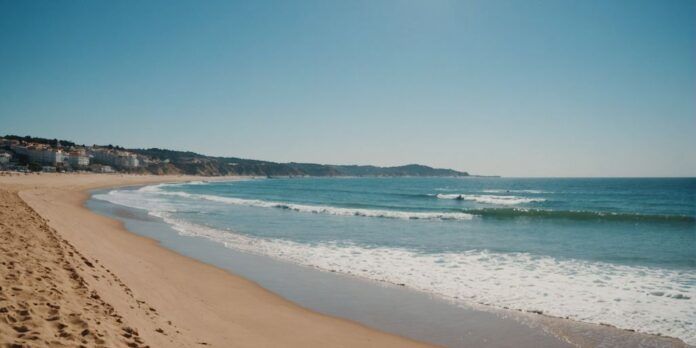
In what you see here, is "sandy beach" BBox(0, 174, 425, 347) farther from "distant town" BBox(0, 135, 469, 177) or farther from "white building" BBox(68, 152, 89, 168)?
"white building" BBox(68, 152, 89, 168)

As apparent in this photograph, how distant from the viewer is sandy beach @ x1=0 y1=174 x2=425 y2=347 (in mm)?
4609

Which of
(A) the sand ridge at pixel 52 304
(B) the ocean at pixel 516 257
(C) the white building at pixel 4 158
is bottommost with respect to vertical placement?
(B) the ocean at pixel 516 257

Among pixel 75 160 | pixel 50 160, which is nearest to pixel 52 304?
pixel 50 160

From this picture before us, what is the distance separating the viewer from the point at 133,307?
6.22 m

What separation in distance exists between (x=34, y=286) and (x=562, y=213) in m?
34.9

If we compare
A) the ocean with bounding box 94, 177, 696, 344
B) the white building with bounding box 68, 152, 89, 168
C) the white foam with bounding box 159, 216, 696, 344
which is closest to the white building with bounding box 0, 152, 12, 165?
the white building with bounding box 68, 152, 89, 168

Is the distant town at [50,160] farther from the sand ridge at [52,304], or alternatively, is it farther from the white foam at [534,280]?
the sand ridge at [52,304]

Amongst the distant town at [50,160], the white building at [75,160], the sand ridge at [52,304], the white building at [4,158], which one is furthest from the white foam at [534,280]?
the white building at [75,160]

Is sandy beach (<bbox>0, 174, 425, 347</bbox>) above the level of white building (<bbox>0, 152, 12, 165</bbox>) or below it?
below

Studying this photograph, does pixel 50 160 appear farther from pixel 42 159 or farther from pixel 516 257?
pixel 516 257

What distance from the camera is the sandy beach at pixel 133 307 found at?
181 inches

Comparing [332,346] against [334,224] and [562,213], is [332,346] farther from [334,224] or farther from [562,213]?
[562,213]

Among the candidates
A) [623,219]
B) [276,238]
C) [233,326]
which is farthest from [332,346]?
[623,219]

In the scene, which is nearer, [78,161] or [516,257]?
[516,257]
